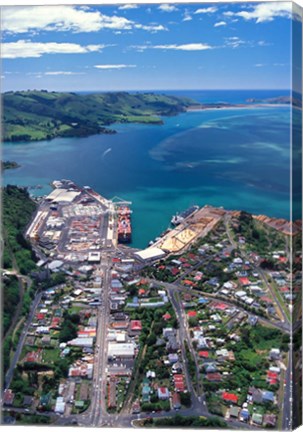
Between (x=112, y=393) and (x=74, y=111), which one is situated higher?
(x=74, y=111)

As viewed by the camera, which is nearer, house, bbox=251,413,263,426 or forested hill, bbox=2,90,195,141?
house, bbox=251,413,263,426

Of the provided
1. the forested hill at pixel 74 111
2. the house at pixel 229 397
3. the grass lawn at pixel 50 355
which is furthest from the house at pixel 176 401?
the forested hill at pixel 74 111

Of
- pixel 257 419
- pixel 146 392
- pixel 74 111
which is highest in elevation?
pixel 74 111

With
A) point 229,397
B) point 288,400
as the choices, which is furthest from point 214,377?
point 288,400

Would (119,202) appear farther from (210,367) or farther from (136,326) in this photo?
(210,367)

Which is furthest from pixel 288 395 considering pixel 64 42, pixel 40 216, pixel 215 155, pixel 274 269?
pixel 64 42

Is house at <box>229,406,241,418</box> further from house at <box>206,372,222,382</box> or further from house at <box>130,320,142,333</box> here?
house at <box>130,320,142,333</box>

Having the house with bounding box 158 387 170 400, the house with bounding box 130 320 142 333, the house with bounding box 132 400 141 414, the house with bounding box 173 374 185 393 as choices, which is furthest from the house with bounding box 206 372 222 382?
the house with bounding box 130 320 142 333

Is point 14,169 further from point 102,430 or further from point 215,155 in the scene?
point 102,430
